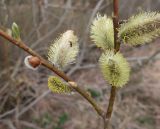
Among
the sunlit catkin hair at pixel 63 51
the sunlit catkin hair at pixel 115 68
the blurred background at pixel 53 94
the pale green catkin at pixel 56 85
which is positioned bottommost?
the pale green catkin at pixel 56 85

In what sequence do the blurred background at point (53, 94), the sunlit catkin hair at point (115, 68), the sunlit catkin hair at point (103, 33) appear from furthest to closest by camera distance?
the blurred background at point (53, 94), the sunlit catkin hair at point (103, 33), the sunlit catkin hair at point (115, 68)

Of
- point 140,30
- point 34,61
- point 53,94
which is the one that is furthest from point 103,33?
point 53,94

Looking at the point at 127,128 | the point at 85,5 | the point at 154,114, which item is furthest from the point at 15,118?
the point at 85,5

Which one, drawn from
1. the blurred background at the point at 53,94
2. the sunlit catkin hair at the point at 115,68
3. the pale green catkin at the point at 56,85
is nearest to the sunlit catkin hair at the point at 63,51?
the pale green catkin at the point at 56,85

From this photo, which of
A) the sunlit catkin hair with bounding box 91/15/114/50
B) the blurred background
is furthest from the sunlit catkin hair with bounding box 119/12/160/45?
the blurred background

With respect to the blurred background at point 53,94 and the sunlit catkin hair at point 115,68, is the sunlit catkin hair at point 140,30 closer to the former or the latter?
the sunlit catkin hair at point 115,68

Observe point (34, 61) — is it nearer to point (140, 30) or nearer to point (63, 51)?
point (63, 51)

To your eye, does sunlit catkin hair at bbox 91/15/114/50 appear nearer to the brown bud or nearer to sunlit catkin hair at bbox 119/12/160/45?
sunlit catkin hair at bbox 119/12/160/45
